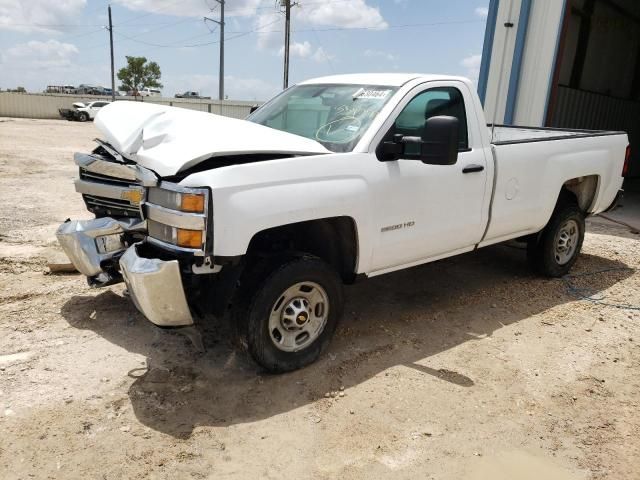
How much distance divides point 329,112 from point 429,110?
826 millimetres

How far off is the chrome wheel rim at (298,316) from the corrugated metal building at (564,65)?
496 cm

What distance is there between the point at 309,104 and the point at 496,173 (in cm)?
170

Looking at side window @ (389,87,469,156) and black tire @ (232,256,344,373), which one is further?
side window @ (389,87,469,156)

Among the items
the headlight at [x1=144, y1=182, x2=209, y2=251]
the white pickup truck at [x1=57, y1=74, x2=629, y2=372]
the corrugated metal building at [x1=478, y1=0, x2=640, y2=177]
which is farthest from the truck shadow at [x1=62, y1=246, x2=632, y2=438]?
the corrugated metal building at [x1=478, y1=0, x2=640, y2=177]

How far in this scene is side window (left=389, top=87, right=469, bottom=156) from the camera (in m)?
4.13

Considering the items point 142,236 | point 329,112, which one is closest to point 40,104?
point 142,236

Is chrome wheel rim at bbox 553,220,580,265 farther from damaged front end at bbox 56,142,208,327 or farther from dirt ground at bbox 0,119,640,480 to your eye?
damaged front end at bbox 56,142,208,327

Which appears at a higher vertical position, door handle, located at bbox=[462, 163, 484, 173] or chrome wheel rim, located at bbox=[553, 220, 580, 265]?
door handle, located at bbox=[462, 163, 484, 173]

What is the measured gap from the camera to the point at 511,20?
980 centimetres

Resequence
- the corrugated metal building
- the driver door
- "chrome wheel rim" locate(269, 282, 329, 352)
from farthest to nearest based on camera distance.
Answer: the corrugated metal building < the driver door < "chrome wheel rim" locate(269, 282, 329, 352)

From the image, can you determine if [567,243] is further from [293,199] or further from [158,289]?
[158,289]

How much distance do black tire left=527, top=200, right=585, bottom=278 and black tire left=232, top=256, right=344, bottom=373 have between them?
2.93m

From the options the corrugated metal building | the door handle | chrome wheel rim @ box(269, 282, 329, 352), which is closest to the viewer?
chrome wheel rim @ box(269, 282, 329, 352)

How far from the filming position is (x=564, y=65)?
1427 centimetres
